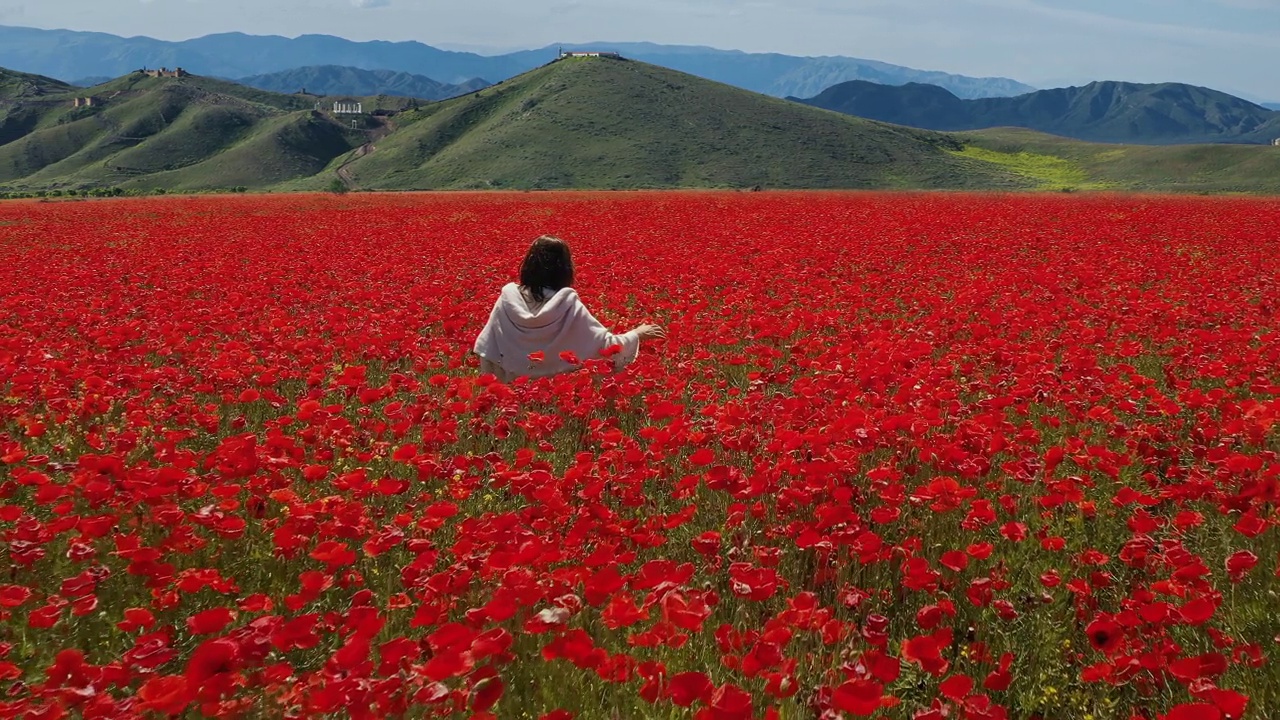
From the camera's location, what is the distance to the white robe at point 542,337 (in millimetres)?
6844

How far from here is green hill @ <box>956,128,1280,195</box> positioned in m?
77.0

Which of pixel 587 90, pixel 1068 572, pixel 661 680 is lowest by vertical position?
pixel 1068 572

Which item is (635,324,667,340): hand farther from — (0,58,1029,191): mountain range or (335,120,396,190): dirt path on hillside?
(335,120,396,190): dirt path on hillside

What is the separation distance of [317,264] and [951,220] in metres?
19.0

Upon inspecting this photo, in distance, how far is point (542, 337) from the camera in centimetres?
697

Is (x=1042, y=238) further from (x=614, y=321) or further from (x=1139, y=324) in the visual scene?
(x=614, y=321)

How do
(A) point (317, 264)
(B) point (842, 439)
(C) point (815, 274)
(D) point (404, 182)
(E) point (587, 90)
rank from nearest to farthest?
(B) point (842, 439) → (C) point (815, 274) → (A) point (317, 264) → (D) point (404, 182) → (E) point (587, 90)

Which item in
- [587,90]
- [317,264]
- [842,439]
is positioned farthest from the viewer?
[587,90]

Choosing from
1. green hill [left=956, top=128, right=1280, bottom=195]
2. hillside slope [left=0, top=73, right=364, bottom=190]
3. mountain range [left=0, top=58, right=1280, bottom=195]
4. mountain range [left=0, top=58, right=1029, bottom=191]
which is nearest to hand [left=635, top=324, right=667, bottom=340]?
mountain range [left=0, top=58, right=1280, bottom=195]

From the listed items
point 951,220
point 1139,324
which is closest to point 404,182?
point 951,220

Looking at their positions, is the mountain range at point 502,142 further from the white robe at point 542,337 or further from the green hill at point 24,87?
the white robe at point 542,337

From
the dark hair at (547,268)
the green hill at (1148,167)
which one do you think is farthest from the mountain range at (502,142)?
the dark hair at (547,268)

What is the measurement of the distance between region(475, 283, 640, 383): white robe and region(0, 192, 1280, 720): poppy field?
20.0 inches

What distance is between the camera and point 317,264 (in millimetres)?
15547
